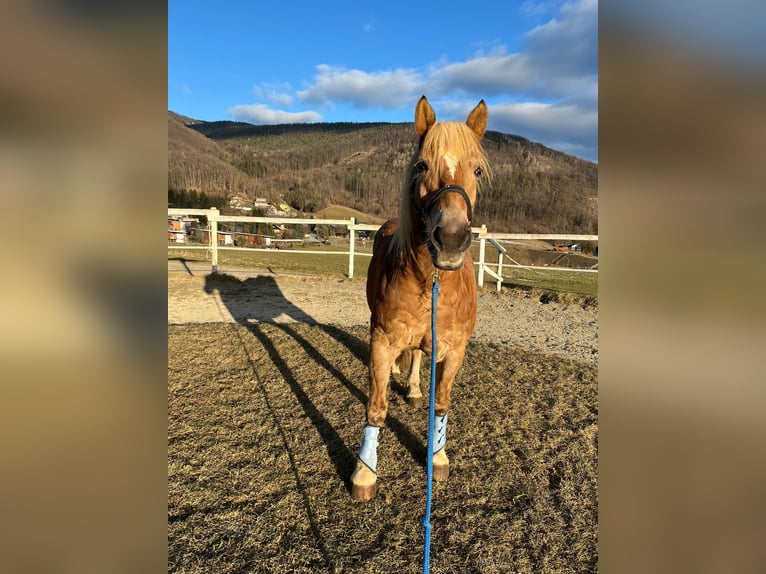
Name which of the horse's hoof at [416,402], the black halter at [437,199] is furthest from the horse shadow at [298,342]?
the black halter at [437,199]

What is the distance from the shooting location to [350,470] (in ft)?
9.16

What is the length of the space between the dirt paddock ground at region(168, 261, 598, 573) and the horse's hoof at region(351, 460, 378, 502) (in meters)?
0.06

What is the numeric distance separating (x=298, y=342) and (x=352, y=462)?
2.91 m

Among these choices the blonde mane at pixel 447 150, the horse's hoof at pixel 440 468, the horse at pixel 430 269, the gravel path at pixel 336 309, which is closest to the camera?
the horse at pixel 430 269

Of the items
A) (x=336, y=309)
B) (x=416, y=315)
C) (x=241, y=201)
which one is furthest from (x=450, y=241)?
(x=241, y=201)

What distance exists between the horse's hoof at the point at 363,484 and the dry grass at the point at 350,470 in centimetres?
5

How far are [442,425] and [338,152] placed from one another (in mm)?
119452

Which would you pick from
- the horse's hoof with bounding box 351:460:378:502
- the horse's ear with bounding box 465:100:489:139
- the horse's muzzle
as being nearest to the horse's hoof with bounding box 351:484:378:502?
the horse's hoof with bounding box 351:460:378:502

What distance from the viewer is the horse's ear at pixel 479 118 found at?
2291mm

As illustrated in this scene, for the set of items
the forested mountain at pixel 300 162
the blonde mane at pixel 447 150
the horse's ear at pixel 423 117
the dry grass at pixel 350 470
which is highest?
the forested mountain at pixel 300 162

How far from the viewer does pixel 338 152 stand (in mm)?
114312

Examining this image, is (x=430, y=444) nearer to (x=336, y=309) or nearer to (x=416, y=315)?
(x=416, y=315)

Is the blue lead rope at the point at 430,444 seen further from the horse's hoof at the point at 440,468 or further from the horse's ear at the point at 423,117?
the horse's ear at the point at 423,117
